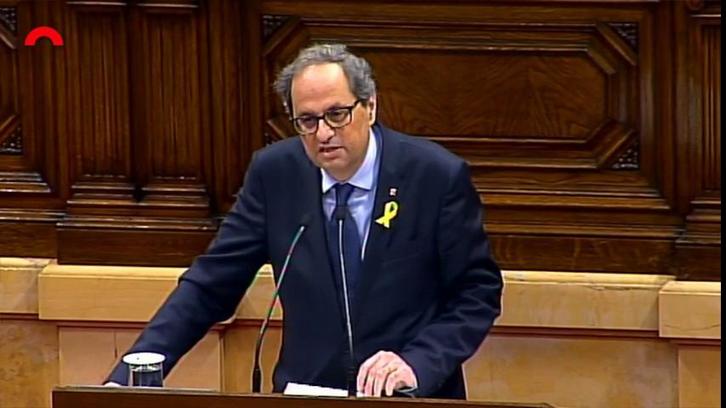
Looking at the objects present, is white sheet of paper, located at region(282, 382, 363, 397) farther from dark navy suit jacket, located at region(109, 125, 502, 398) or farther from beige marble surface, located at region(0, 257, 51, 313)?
beige marble surface, located at region(0, 257, 51, 313)

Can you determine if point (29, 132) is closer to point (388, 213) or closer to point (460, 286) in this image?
point (388, 213)

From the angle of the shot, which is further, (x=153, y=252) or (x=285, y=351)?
(x=153, y=252)

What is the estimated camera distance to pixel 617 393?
550 centimetres

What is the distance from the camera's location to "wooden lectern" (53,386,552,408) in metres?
3.46

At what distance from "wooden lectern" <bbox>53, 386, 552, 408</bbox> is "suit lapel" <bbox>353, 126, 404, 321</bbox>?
2.38 ft

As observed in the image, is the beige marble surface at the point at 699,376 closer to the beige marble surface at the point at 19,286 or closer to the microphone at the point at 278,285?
the microphone at the point at 278,285

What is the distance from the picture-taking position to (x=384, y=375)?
12.6 feet

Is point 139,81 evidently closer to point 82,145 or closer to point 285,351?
point 82,145

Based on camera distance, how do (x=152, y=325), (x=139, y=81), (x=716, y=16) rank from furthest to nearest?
(x=139, y=81) < (x=716, y=16) < (x=152, y=325)

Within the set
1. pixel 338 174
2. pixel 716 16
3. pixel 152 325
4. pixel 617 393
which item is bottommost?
pixel 617 393

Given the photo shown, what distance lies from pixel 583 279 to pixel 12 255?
1.65 meters

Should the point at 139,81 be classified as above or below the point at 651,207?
above

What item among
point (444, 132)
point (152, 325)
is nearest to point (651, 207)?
point (444, 132)

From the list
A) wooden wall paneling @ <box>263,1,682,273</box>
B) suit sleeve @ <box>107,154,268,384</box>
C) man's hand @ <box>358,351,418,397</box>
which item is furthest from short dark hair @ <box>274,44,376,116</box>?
wooden wall paneling @ <box>263,1,682,273</box>
